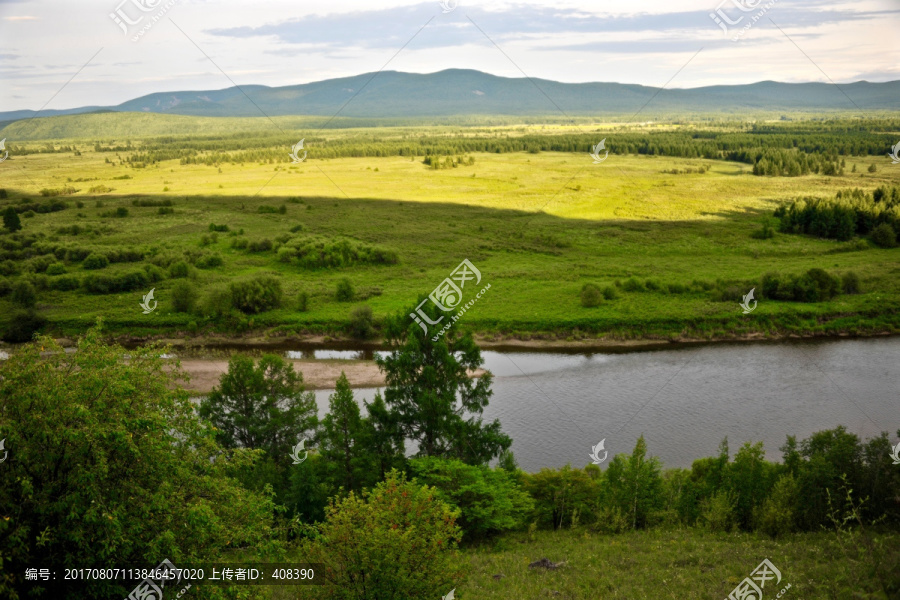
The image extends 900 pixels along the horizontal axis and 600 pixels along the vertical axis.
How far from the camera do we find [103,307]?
54875 millimetres

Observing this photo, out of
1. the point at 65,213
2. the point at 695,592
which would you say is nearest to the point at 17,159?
the point at 65,213

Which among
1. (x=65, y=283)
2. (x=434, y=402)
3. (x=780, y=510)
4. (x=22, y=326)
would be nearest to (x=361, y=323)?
(x=22, y=326)

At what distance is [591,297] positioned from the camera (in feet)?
177

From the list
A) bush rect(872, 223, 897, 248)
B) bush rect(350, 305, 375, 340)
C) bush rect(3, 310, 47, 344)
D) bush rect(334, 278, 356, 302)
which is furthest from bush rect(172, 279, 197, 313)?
bush rect(872, 223, 897, 248)

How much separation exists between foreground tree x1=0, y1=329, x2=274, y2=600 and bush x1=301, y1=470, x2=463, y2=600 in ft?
4.95

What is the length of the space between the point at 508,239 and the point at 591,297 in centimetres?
2305

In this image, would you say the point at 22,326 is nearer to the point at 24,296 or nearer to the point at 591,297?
the point at 24,296

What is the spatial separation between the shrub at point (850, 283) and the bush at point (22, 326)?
65.0 m

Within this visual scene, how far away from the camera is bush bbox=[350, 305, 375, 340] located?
5078cm

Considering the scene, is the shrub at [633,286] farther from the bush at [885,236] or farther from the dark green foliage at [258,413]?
the dark green foliage at [258,413]

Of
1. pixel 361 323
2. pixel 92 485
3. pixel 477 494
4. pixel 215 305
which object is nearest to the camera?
pixel 92 485

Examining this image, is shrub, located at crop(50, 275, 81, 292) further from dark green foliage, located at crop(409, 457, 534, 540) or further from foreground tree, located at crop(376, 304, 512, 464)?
dark green foliage, located at crop(409, 457, 534, 540)

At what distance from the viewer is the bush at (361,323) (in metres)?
50.8

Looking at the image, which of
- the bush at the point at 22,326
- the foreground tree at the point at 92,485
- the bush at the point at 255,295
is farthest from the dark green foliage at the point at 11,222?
the foreground tree at the point at 92,485
